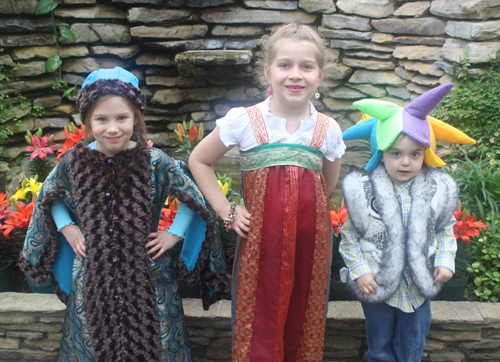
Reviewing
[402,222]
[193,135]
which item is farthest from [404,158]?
[193,135]

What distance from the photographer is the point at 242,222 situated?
1587mm

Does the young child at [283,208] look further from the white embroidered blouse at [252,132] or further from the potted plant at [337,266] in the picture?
the potted plant at [337,266]

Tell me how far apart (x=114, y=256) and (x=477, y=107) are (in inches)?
132

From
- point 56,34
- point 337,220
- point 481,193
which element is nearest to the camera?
point 337,220

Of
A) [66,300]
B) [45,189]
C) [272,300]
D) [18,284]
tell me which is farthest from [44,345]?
[272,300]

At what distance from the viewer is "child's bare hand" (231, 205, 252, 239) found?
5.18 ft

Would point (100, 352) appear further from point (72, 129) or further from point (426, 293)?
point (72, 129)

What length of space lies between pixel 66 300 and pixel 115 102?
95 centimetres

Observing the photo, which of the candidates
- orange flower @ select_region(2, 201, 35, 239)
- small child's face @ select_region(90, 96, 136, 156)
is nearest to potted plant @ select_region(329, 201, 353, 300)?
small child's face @ select_region(90, 96, 136, 156)

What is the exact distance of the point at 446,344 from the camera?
7.18 ft

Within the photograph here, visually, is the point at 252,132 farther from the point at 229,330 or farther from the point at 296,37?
the point at 229,330

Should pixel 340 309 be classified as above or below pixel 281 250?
below

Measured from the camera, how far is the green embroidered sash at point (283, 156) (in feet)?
5.01

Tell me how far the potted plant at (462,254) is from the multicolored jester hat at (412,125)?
0.80 meters
